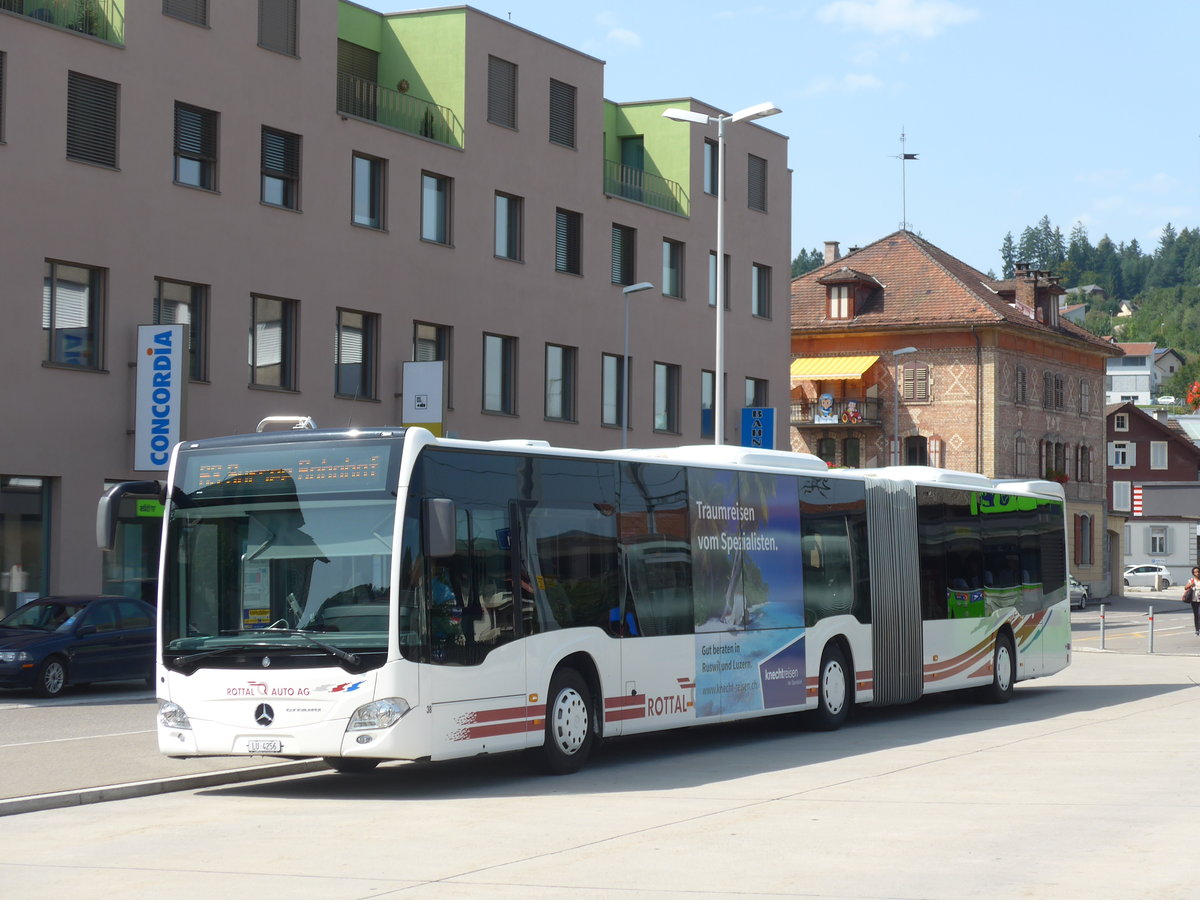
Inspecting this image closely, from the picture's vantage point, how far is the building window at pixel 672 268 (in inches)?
1821

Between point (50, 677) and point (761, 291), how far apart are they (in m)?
30.5

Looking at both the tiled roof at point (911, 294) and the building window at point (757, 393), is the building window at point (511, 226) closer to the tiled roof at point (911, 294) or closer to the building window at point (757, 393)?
the building window at point (757, 393)

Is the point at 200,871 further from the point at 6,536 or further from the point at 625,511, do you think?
the point at 6,536

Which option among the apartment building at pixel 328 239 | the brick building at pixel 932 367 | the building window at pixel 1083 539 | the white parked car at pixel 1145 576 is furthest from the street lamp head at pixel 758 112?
the white parked car at pixel 1145 576

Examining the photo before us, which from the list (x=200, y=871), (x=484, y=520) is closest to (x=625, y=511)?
(x=484, y=520)

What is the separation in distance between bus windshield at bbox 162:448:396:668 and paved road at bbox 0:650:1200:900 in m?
1.26

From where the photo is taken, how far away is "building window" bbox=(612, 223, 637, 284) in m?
44.5

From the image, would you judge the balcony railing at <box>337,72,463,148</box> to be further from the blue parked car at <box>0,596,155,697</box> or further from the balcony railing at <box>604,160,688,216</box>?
the blue parked car at <box>0,596,155,697</box>

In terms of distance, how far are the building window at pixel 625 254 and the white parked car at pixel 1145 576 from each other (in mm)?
59836

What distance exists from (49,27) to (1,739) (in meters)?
15.6

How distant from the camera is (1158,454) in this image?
11056 centimetres

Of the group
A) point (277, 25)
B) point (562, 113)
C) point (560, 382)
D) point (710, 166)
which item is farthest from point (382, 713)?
point (710, 166)

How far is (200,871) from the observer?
9.66 m

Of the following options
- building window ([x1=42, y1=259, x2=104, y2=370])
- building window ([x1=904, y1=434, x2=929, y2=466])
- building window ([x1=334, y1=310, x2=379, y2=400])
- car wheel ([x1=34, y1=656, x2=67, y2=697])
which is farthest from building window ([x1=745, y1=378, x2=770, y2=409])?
car wheel ([x1=34, y1=656, x2=67, y2=697])
